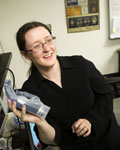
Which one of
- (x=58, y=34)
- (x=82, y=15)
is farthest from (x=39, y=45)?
(x=82, y=15)

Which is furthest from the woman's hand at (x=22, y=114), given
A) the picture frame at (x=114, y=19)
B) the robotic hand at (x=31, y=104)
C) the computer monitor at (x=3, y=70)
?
the picture frame at (x=114, y=19)

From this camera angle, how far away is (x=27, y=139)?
0.79 m

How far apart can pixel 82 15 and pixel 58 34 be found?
0.46 metres

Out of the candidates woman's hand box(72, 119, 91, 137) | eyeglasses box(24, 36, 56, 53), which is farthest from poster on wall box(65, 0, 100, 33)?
woman's hand box(72, 119, 91, 137)

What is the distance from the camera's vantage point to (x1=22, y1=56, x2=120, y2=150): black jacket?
32.1 inches

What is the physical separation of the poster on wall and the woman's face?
1.60 meters

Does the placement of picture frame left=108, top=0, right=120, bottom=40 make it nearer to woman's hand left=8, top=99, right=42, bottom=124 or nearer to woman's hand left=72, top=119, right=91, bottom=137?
woman's hand left=72, top=119, right=91, bottom=137

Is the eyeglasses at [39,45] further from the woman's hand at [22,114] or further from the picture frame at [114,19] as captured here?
the picture frame at [114,19]

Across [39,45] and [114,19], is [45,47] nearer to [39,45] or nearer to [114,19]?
[39,45]

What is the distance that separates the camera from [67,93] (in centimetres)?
83

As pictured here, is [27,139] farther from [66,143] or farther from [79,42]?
[79,42]

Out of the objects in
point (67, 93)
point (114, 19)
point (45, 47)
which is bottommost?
point (67, 93)

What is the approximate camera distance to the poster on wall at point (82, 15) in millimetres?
2198

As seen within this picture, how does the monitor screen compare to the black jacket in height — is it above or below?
above
